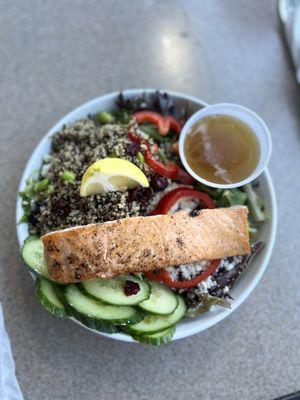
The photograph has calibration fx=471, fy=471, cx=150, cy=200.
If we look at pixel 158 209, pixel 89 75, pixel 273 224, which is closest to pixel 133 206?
pixel 158 209

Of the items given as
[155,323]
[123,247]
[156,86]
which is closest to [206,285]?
[155,323]

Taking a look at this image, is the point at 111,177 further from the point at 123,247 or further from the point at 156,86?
the point at 156,86

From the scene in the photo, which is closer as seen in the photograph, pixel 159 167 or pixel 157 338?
pixel 157 338

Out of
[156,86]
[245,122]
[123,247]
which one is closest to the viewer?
[123,247]

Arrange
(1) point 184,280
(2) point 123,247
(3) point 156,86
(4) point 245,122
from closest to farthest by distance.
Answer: (2) point 123,247 < (1) point 184,280 < (4) point 245,122 < (3) point 156,86

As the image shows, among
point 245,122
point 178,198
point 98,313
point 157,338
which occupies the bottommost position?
point 157,338

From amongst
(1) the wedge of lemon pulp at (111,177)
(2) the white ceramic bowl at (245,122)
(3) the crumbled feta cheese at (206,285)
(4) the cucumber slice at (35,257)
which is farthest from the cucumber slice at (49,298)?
(2) the white ceramic bowl at (245,122)

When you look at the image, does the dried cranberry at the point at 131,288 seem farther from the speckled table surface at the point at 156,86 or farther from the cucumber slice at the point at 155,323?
the speckled table surface at the point at 156,86

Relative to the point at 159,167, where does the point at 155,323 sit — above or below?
below
